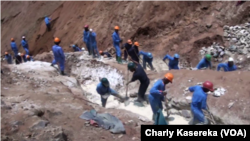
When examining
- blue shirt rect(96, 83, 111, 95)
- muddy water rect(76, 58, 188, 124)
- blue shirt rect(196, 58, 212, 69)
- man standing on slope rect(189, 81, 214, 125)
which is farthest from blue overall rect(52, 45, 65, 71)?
man standing on slope rect(189, 81, 214, 125)

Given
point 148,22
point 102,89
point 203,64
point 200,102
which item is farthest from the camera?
point 148,22

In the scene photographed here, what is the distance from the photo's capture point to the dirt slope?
12523 millimetres

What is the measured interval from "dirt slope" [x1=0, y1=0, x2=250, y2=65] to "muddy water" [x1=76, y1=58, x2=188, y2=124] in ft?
12.8

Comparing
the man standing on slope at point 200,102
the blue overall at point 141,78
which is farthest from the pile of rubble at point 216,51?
the man standing on slope at point 200,102

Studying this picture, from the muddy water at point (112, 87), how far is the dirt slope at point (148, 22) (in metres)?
3.89

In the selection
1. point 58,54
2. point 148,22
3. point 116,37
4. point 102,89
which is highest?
point 148,22

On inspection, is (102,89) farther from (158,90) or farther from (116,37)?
(116,37)

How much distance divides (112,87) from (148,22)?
19.8ft

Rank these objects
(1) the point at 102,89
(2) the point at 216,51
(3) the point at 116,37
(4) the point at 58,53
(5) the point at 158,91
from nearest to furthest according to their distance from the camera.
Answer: (5) the point at 158,91
(1) the point at 102,89
(4) the point at 58,53
(3) the point at 116,37
(2) the point at 216,51

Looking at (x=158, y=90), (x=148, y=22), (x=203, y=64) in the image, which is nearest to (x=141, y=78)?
(x=158, y=90)

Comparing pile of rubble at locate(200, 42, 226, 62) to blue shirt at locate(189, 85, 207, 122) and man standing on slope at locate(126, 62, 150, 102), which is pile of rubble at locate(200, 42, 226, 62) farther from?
blue shirt at locate(189, 85, 207, 122)

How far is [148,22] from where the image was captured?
14.2m

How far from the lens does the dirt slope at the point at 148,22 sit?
12523 millimetres

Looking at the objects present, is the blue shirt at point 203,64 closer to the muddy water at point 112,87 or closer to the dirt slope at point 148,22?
the muddy water at point 112,87
